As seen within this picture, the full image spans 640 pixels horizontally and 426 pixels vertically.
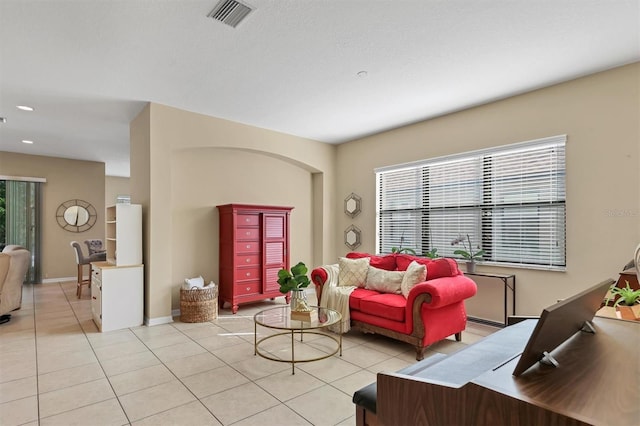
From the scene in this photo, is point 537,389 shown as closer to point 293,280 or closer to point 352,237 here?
point 293,280

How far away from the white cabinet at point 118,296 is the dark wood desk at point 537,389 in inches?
160

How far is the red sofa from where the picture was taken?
10.6 feet

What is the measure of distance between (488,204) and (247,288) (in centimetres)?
355

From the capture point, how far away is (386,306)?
353 cm

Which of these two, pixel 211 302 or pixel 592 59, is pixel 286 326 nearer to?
pixel 211 302

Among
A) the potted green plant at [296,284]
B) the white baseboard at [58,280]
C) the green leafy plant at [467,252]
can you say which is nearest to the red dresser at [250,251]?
the potted green plant at [296,284]

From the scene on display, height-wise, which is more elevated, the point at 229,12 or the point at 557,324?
the point at 229,12

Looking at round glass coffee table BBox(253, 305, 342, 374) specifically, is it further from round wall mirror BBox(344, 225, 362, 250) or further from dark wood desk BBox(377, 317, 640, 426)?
round wall mirror BBox(344, 225, 362, 250)

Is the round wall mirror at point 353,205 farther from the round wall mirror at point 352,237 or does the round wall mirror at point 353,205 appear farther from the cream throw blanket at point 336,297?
the cream throw blanket at point 336,297

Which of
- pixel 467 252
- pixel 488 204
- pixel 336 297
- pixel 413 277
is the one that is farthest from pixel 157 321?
pixel 488 204

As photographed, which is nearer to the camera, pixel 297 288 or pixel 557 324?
pixel 557 324

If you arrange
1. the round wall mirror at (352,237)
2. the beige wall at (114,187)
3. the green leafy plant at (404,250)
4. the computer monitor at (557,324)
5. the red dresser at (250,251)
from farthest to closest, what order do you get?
the beige wall at (114,187), the round wall mirror at (352,237), the green leafy plant at (404,250), the red dresser at (250,251), the computer monitor at (557,324)

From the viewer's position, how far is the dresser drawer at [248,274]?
5.04m


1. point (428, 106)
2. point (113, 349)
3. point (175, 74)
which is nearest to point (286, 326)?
point (113, 349)
